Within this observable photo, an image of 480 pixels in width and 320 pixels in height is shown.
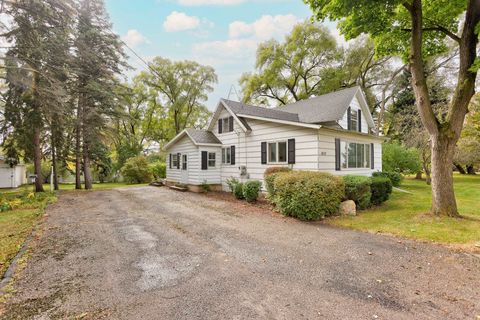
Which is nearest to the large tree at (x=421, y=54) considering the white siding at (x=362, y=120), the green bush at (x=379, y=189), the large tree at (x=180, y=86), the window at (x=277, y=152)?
the green bush at (x=379, y=189)

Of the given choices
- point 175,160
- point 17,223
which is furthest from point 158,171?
point 17,223

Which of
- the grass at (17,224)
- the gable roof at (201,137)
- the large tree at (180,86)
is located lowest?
the grass at (17,224)

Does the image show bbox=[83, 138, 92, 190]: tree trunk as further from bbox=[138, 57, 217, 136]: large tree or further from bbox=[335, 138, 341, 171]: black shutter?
bbox=[335, 138, 341, 171]: black shutter

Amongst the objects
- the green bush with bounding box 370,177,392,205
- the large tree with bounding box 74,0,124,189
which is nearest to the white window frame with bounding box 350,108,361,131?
the green bush with bounding box 370,177,392,205

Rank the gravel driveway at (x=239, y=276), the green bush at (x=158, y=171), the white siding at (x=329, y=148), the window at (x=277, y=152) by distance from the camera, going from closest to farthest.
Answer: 1. the gravel driveway at (x=239, y=276)
2. the white siding at (x=329, y=148)
3. the window at (x=277, y=152)
4. the green bush at (x=158, y=171)

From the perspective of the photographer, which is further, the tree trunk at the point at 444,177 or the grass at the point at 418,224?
the tree trunk at the point at 444,177

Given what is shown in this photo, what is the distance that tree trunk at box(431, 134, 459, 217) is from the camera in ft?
22.9

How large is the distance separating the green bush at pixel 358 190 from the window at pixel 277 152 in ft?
10.6

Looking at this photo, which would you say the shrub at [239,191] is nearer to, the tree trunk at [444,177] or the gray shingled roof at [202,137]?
the gray shingled roof at [202,137]

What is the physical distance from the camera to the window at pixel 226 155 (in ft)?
47.2

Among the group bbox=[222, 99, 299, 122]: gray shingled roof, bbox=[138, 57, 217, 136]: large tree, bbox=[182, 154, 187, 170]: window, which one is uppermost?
bbox=[138, 57, 217, 136]: large tree

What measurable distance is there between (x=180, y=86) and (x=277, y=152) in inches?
881

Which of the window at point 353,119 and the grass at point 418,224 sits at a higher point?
the window at point 353,119

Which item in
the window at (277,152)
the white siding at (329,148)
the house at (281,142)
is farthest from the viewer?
the window at (277,152)
